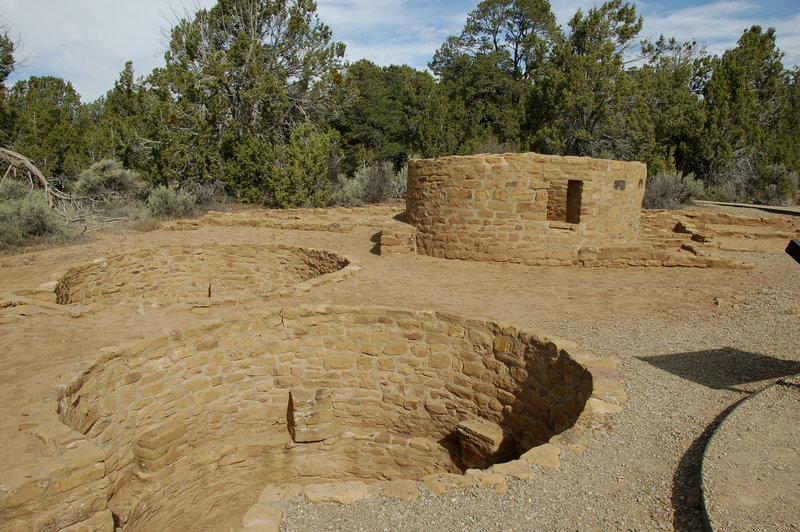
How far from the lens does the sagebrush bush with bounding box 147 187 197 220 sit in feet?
48.5

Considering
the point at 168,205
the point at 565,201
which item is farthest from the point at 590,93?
the point at 168,205

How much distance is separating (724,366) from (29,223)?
12482mm

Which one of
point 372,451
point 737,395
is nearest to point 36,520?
point 372,451

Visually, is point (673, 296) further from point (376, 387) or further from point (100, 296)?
point (100, 296)

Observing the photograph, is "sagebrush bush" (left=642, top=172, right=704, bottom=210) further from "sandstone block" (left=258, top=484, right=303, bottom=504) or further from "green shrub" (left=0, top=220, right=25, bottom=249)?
"green shrub" (left=0, top=220, right=25, bottom=249)

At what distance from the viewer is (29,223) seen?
10.8m

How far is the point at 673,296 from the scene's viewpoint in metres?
7.07

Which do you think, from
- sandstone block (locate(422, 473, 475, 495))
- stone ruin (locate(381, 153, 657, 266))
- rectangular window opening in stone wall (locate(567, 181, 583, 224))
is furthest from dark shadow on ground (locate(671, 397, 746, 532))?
rectangular window opening in stone wall (locate(567, 181, 583, 224))

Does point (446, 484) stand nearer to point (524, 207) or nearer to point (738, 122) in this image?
point (524, 207)

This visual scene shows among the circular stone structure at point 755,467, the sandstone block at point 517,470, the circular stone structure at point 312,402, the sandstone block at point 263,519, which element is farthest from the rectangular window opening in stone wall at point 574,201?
the sandstone block at point 263,519

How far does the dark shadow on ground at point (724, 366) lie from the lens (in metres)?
4.48

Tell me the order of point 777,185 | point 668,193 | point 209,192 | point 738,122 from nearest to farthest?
1. point 209,192
2. point 668,193
3. point 777,185
4. point 738,122

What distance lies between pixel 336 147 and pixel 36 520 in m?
19.9

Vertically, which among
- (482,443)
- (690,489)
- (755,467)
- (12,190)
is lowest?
(482,443)
